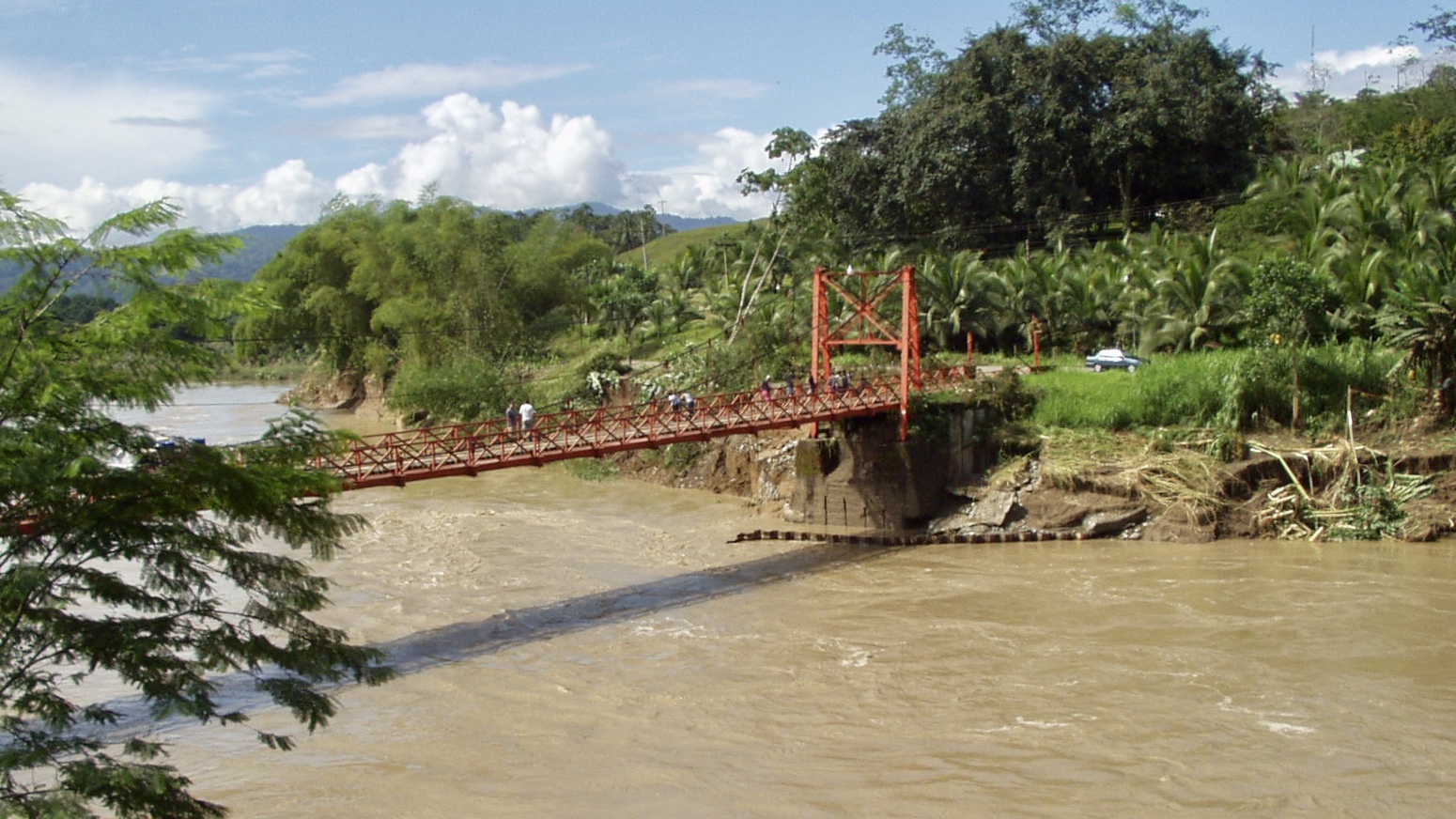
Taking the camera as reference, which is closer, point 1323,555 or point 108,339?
point 108,339

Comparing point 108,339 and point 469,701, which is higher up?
point 108,339

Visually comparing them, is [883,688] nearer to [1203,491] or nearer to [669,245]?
[1203,491]

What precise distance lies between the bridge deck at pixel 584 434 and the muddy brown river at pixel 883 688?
2100 mm

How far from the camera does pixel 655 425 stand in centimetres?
2066

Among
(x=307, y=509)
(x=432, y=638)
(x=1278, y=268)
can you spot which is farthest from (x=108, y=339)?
(x=1278, y=268)

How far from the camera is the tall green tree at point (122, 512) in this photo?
21.4 feet

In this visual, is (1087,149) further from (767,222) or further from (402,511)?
(402,511)

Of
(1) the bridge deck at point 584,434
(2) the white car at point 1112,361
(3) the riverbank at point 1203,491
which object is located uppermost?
(2) the white car at point 1112,361

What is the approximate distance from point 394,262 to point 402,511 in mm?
20912

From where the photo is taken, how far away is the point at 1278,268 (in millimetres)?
23391

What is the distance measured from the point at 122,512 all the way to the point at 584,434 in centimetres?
1317

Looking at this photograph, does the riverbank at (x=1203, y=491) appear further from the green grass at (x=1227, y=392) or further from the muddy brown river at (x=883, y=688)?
the muddy brown river at (x=883, y=688)

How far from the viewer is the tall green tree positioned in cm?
652

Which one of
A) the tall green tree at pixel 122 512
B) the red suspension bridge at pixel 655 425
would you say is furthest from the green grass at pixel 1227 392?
the tall green tree at pixel 122 512
